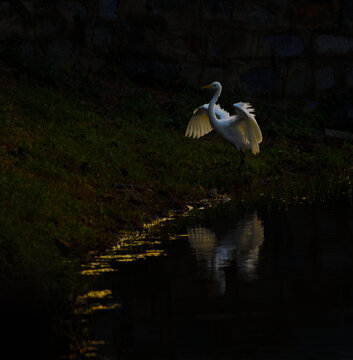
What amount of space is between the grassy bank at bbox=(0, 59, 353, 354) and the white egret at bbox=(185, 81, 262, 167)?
283mm

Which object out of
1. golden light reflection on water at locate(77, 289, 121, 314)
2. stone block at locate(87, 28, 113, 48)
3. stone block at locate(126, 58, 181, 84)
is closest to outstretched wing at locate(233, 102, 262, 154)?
stone block at locate(126, 58, 181, 84)

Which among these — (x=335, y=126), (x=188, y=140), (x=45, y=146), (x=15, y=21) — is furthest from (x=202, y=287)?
(x=335, y=126)

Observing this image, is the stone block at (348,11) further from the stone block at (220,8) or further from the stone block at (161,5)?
the stone block at (161,5)

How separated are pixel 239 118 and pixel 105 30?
520 centimetres

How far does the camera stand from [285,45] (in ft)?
69.4

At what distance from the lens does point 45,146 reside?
1324 cm

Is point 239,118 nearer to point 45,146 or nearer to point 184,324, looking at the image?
point 45,146

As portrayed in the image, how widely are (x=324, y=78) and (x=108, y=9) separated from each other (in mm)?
5178

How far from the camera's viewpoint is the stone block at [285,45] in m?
21.0

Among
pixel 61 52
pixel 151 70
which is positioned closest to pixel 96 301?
pixel 61 52

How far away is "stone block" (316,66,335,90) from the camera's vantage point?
21.3m

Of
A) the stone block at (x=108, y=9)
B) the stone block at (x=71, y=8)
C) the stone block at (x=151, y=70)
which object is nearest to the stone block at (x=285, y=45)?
the stone block at (x=151, y=70)

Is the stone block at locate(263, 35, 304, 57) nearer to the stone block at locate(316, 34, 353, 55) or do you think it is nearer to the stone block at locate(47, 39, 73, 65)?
the stone block at locate(316, 34, 353, 55)

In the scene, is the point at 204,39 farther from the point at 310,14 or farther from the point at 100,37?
the point at 310,14
